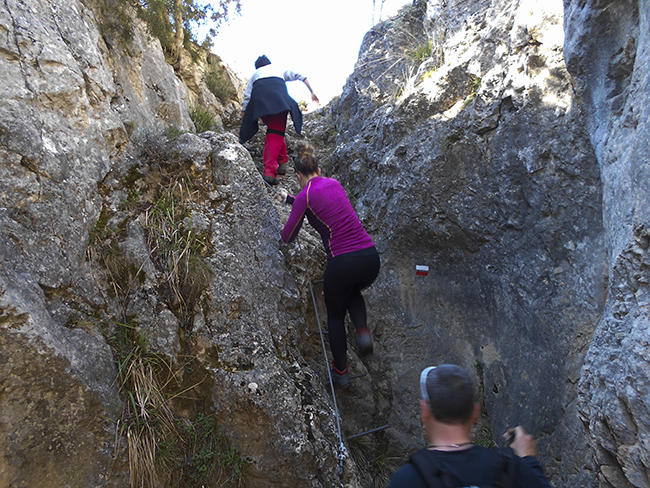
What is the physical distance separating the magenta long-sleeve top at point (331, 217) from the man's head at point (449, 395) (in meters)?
1.91

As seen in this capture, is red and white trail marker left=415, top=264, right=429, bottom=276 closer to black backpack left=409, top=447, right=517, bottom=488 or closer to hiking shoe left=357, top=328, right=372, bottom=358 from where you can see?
hiking shoe left=357, top=328, right=372, bottom=358

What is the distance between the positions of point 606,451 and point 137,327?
3.13 metres

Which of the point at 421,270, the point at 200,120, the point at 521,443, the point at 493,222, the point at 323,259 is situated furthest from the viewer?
the point at 200,120

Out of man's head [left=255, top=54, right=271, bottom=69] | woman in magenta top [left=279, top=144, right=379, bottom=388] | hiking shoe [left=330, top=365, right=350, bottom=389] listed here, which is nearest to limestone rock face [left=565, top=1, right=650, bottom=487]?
woman in magenta top [left=279, top=144, right=379, bottom=388]

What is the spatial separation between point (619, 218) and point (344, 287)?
2035 mm

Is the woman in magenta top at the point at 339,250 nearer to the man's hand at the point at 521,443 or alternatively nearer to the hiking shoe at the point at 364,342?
the hiking shoe at the point at 364,342

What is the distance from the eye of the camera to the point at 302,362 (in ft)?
11.4

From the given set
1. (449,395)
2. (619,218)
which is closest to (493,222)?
(619,218)

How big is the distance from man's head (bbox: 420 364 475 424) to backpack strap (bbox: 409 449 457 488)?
0.16 metres

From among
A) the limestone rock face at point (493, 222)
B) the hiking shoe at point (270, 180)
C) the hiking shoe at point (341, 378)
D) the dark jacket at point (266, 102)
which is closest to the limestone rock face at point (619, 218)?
the limestone rock face at point (493, 222)

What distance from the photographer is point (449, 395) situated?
4.89ft

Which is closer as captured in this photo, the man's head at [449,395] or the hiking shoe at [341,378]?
the man's head at [449,395]

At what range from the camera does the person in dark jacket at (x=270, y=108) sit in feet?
16.1

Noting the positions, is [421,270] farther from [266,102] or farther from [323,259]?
[266,102]
